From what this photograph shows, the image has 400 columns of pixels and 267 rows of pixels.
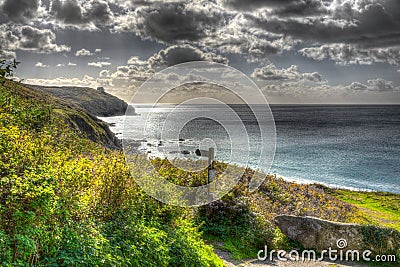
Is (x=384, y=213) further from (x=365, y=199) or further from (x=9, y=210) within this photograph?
(x=9, y=210)

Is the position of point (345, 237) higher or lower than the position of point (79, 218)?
lower

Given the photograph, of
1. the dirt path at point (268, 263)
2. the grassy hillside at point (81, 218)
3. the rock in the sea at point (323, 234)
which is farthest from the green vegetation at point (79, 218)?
the rock in the sea at point (323, 234)

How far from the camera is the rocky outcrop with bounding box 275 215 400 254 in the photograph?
11.7m

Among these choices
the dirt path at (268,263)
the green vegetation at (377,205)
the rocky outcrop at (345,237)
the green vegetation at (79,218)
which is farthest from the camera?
the green vegetation at (377,205)

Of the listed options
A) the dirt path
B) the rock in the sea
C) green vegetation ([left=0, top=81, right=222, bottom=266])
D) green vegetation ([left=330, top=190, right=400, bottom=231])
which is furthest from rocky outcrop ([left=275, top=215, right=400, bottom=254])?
green vegetation ([left=330, top=190, right=400, bottom=231])

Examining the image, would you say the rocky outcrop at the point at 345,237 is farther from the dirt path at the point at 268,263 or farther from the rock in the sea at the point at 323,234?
the dirt path at the point at 268,263

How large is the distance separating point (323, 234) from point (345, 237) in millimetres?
719

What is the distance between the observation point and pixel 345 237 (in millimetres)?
11883

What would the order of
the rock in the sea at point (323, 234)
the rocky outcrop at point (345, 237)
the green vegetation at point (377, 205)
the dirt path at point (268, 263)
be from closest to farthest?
the dirt path at point (268, 263) < the rocky outcrop at point (345, 237) < the rock in the sea at point (323, 234) < the green vegetation at point (377, 205)

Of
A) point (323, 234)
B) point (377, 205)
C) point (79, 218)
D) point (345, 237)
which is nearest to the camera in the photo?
point (79, 218)

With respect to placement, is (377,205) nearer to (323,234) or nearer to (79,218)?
(323,234)

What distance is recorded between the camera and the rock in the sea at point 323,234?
1184cm

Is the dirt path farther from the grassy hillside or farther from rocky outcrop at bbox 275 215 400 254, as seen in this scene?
rocky outcrop at bbox 275 215 400 254

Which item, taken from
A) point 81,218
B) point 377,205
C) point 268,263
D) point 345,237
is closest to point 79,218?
point 81,218
